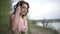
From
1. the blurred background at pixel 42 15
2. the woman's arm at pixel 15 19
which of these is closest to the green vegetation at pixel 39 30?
the blurred background at pixel 42 15

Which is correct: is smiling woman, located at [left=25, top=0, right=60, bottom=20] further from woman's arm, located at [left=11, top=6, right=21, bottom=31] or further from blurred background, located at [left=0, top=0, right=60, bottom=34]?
woman's arm, located at [left=11, top=6, right=21, bottom=31]

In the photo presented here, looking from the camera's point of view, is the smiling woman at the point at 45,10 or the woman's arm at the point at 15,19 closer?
the woman's arm at the point at 15,19

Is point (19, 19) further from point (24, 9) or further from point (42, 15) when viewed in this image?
point (42, 15)

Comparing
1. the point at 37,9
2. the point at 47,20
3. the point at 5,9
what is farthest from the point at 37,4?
the point at 5,9

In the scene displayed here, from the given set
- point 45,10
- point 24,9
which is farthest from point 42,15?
point 24,9

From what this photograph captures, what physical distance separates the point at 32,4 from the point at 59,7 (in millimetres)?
222

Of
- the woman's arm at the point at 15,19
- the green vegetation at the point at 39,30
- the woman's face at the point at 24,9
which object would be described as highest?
the woman's face at the point at 24,9

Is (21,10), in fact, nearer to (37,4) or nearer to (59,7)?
(37,4)

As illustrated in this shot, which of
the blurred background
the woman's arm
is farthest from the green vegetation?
the woman's arm

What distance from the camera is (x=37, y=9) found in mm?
1507

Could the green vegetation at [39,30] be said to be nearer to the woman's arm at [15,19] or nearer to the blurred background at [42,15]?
the blurred background at [42,15]

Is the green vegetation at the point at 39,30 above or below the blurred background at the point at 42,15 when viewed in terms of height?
below

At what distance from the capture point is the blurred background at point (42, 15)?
1466 millimetres

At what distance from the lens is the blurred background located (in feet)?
4.81
